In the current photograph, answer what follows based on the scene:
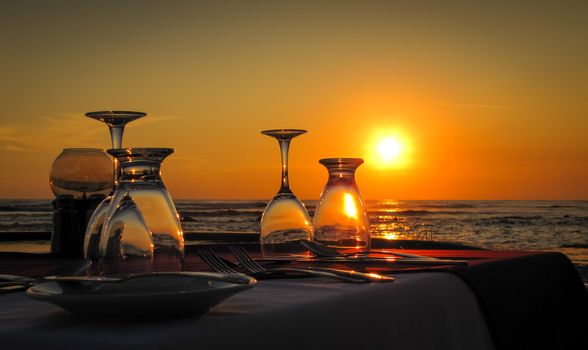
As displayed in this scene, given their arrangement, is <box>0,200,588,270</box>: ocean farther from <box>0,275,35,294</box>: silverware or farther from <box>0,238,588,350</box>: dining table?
<box>0,275,35,294</box>: silverware

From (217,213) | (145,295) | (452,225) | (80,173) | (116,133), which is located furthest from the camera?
(217,213)

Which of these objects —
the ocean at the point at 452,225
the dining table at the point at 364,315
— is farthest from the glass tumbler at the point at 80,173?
the ocean at the point at 452,225

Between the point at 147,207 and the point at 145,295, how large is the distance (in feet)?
A: 1.72

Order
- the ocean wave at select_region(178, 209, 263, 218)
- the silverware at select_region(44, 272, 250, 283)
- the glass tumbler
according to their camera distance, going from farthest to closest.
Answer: the ocean wave at select_region(178, 209, 263, 218)
the glass tumbler
the silverware at select_region(44, 272, 250, 283)

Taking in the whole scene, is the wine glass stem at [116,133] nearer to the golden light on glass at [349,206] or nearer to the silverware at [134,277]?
the golden light on glass at [349,206]

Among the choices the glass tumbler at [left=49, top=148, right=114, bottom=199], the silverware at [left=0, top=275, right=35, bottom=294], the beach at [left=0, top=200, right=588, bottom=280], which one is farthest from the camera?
the beach at [left=0, top=200, right=588, bottom=280]

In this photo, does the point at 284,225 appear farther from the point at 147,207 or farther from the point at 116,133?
the point at 147,207

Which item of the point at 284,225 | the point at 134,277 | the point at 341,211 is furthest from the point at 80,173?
the point at 134,277

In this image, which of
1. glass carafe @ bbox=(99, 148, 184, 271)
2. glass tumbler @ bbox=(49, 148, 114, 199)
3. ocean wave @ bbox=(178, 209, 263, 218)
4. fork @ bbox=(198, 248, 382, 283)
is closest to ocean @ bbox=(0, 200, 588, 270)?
ocean wave @ bbox=(178, 209, 263, 218)

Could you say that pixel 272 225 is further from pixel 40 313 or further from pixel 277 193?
pixel 40 313

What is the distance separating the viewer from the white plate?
2.33ft

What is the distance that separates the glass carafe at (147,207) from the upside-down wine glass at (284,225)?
501 millimetres

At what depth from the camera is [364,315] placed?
3.18 ft

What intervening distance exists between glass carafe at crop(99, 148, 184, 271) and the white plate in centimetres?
32
